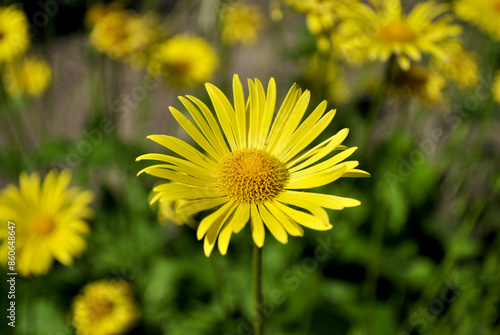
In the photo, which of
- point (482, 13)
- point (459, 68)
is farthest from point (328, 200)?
point (482, 13)

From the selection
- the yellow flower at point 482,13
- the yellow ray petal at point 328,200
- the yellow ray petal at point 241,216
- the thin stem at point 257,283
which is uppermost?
the yellow flower at point 482,13

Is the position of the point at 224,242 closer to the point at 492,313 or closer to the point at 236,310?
the point at 236,310

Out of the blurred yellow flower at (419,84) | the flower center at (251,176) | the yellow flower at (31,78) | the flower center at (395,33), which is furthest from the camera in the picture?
the yellow flower at (31,78)

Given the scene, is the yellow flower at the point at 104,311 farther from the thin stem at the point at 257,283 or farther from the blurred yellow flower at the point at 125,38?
the blurred yellow flower at the point at 125,38

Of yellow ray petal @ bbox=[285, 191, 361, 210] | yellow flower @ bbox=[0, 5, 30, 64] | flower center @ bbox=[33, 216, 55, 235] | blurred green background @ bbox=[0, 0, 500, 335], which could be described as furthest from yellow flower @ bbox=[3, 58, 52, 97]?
yellow ray petal @ bbox=[285, 191, 361, 210]

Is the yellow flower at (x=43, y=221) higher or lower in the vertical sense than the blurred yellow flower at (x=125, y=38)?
lower

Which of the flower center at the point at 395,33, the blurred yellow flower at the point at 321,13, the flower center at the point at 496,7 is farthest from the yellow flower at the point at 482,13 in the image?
the blurred yellow flower at the point at 321,13
